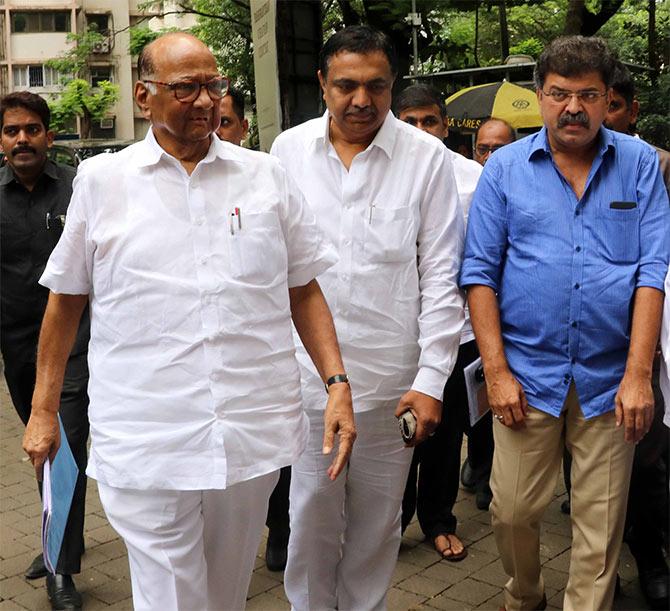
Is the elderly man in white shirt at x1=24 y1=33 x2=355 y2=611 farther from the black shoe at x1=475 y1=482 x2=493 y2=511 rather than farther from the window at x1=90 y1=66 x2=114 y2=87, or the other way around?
the window at x1=90 y1=66 x2=114 y2=87

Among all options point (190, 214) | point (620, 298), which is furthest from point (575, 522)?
point (190, 214)

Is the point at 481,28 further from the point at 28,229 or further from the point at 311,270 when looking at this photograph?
the point at 311,270

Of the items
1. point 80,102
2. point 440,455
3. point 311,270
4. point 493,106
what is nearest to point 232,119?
point 440,455

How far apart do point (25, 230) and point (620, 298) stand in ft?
9.21

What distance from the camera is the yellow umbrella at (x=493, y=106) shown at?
12703 mm

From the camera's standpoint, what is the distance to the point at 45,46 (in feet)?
169

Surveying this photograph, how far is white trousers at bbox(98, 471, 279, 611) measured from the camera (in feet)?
10.7

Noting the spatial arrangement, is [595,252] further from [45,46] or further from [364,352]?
[45,46]

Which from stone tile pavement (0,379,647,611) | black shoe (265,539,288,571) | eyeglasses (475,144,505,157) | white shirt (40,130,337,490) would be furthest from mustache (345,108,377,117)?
eyeglasses (475,144,505,157)

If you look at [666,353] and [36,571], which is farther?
[36,571]

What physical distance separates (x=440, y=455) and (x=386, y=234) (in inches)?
70.3

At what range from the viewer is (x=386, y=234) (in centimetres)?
403

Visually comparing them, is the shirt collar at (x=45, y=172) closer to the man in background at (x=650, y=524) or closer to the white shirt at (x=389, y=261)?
the white shirt at (x=389, y=261)

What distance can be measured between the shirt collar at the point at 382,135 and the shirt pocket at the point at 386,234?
23 cm
